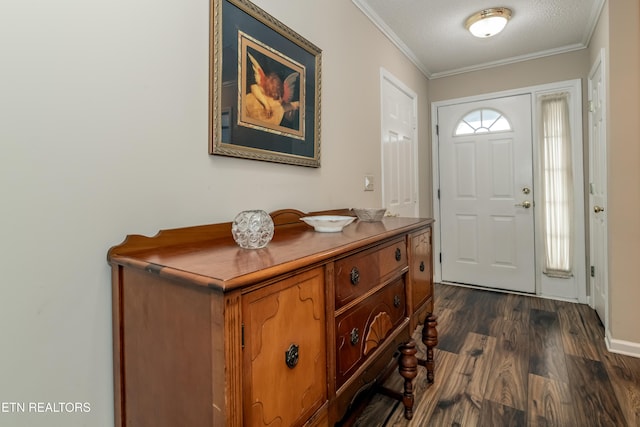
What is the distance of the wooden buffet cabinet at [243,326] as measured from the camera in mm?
649

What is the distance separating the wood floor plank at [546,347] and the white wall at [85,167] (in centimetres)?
199

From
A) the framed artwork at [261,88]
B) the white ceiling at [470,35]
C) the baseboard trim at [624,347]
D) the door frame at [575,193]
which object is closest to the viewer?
the framed artwork at [261,88]

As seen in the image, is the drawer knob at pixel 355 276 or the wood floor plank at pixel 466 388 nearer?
the drawer knob at pixel 355 276

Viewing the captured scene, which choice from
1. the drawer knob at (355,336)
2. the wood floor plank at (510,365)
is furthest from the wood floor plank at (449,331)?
the drawer knob at (355,336)

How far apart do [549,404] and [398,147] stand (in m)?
2.04

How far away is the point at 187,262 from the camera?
2.58 feet

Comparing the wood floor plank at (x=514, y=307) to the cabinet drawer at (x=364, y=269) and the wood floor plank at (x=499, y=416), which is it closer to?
the wood floor plank at (x=499, y=416)

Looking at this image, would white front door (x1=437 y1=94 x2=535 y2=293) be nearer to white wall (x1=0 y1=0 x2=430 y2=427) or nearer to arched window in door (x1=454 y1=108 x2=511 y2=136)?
arched window in door (x1=454 y1=108 x2=511 y2=136)

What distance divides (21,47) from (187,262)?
66 cm

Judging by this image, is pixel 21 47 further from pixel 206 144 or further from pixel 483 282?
pixel 483 282

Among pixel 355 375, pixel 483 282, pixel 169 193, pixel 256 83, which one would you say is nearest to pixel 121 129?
pixel 169 193

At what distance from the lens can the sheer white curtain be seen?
3064 mm

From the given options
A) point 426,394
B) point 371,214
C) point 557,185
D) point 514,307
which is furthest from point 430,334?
point 557,185

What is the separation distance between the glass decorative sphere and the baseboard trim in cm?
248
